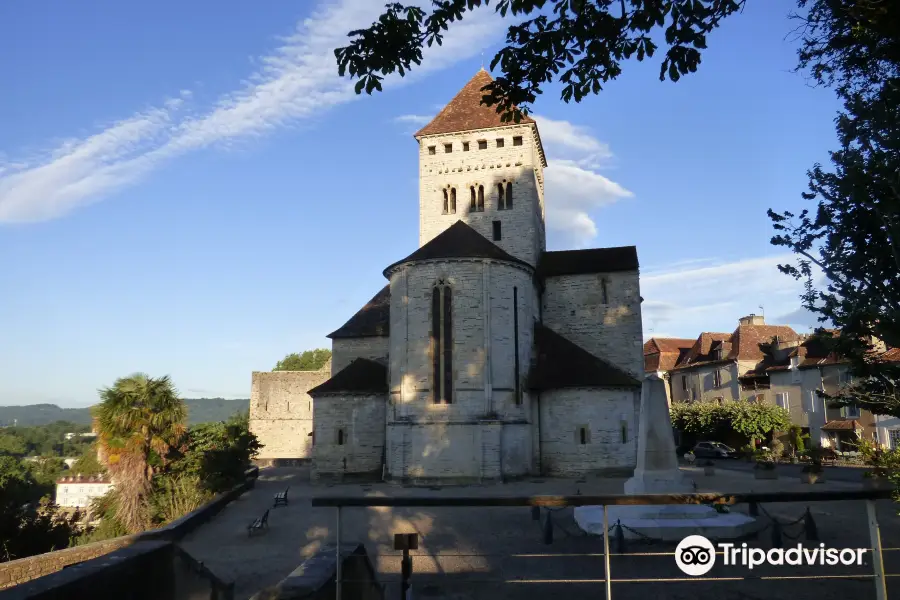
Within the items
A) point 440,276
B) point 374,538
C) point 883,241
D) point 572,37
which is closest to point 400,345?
point 440,276

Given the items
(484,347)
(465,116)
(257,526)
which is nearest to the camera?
(257,526)

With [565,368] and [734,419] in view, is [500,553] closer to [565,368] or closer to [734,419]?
[565,368]

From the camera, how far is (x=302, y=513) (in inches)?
707

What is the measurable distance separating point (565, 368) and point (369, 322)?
10.7m

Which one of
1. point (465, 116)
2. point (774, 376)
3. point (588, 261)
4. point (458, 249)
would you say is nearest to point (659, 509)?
point (458, 249)

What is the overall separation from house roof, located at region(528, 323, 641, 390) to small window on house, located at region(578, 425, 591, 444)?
187 cm

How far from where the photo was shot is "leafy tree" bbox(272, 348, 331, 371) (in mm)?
85500

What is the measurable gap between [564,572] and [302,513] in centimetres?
991

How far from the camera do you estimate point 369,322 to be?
105ft

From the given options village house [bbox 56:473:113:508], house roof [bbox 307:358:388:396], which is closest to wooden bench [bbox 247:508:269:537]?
house roof [bbox 307:358:388:396]

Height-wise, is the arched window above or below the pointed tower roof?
below

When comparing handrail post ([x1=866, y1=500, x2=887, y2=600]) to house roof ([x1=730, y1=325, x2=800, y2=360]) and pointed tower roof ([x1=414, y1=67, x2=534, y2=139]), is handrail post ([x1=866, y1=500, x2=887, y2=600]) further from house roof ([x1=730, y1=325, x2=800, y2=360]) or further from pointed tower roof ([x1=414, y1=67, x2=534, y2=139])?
house roof ([x1=730, y1=325, x2=800, y2=360])

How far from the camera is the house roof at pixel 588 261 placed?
31766 mm

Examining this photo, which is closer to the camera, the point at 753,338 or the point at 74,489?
the point at 753,338
